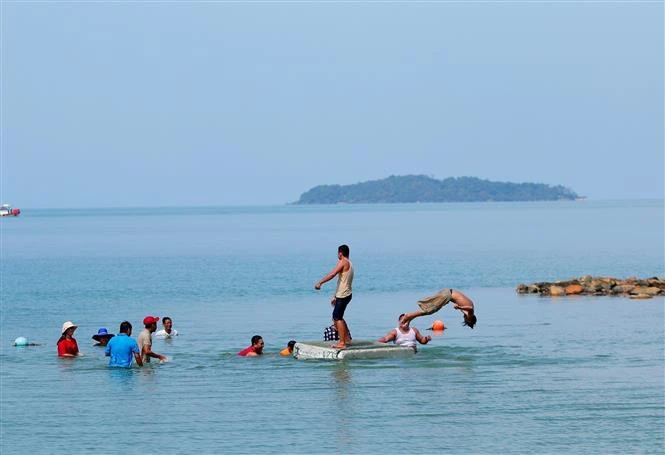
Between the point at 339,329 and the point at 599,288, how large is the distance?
21970 mm

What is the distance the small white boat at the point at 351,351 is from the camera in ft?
83.3

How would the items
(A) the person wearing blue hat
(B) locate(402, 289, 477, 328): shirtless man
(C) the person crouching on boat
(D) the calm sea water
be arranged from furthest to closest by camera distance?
(A) the person wearing blue hat → (C) the person crouching on boat → (B) locate(402, 289, 477, 328): shirtless man → (D) the calm sea water

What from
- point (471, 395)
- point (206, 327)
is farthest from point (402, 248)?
point (471, 395)

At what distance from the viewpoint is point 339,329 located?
2514 cm

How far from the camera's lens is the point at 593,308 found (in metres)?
39.0

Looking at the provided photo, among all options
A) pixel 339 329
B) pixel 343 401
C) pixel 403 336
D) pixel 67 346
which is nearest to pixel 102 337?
pixel 67 346

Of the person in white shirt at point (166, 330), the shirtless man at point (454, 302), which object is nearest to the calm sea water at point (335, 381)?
the person in white shirt at point (166, 330)

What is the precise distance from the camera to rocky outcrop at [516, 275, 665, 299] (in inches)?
1715

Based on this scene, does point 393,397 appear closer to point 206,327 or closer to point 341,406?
point 341,406

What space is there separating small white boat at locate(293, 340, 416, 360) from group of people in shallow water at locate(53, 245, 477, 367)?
0.58 feet

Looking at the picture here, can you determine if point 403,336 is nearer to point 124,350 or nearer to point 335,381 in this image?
point 335,381

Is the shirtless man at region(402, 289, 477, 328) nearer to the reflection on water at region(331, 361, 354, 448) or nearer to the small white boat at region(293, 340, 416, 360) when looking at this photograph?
the small white boat at region(293, 340, 416, 360)

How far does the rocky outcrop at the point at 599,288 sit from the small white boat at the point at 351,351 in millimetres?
18828

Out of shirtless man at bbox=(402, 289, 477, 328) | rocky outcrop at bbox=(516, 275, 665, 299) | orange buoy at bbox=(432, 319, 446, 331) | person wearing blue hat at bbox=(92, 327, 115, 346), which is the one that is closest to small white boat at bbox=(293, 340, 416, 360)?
shirtless man at bbox=(402, 289, 477, 328)
